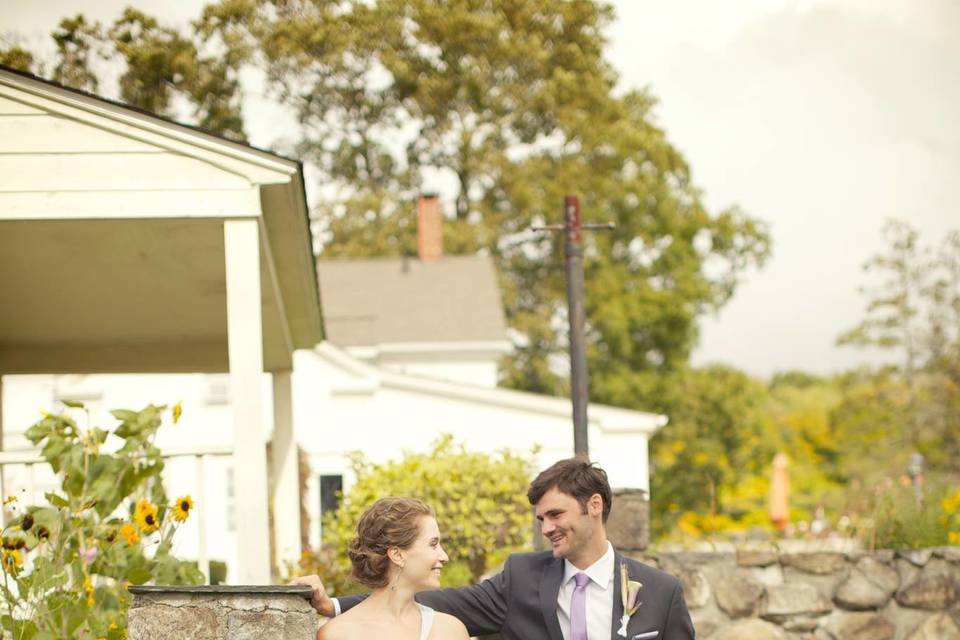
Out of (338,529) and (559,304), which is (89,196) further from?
(559,304)

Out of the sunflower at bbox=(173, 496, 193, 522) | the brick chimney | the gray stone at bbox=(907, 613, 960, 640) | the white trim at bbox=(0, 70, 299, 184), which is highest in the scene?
the brick chimney

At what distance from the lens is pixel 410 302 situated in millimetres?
26000

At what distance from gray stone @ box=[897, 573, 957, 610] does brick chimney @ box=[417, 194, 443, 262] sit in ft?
64.6

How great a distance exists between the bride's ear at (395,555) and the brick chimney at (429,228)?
924 inches

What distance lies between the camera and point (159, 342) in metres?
10.8

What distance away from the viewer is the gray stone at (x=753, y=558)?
27.8 feet

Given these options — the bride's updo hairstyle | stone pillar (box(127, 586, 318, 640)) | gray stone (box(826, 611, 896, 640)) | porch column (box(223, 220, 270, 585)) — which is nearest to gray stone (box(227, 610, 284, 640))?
stone pillar (box(127, 586, 318, 640))

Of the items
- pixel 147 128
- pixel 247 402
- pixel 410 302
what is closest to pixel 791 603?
pixel 247 402

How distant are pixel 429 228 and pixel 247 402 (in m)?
21.5

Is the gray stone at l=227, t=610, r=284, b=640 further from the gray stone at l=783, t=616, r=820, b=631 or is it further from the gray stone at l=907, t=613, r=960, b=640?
the gray stone at l=907, t=613, r=960, b=640

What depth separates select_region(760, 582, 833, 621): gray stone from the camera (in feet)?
27.6

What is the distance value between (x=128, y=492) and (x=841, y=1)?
36.9 m

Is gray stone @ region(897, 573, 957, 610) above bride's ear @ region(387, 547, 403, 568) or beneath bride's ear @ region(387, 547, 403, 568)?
beneath

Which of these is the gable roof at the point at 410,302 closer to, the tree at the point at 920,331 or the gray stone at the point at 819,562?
the tree at the point at 920,331
